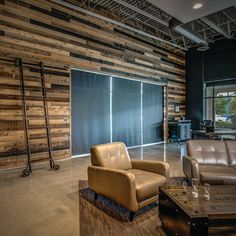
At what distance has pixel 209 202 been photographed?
2029mm

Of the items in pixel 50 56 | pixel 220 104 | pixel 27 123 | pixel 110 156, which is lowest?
pixel 110 156

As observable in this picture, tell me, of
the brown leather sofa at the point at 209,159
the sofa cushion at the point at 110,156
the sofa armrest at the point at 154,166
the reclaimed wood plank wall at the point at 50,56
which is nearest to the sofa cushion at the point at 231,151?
the brown leather sofa at the point at 209,159

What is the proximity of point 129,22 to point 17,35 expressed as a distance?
13.3 ft

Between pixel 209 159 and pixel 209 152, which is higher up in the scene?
pixel 209 152

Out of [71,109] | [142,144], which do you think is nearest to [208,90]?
[142,144]

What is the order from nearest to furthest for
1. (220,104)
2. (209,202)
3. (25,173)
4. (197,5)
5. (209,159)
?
(209,202), (209,159), (25,173), (197,5), (220,104)

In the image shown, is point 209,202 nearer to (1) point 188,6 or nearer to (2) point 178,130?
(1) point 188,6

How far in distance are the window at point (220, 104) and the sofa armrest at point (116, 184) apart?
830 centimetres

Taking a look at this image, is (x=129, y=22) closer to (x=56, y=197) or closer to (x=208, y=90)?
(x=208, y=90)

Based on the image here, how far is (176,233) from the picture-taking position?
1997 millimetres

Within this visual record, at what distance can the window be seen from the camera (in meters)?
9.37

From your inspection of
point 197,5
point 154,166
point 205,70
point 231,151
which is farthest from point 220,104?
point 154,166

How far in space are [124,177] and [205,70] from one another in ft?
28.8

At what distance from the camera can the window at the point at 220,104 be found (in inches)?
369
